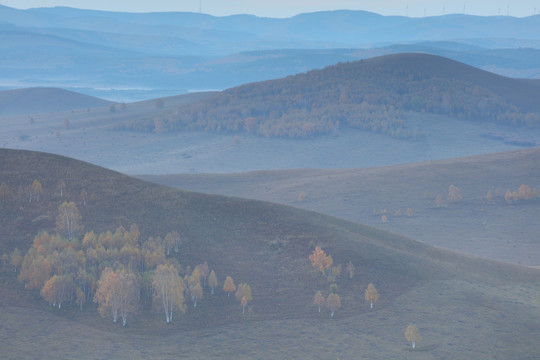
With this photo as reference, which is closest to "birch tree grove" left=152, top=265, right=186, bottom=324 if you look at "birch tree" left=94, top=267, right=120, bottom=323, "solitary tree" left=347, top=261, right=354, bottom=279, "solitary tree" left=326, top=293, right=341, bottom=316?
"birch tree" left=94, top=267, right=120, bottom=323

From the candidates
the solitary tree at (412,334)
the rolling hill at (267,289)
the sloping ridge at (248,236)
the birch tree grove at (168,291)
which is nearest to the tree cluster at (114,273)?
the birch tree grove at (168,291)

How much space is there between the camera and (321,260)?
2104 inches

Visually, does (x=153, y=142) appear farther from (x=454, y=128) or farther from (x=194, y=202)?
(x=194, y=202)

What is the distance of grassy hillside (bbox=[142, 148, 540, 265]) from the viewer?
90438 mm

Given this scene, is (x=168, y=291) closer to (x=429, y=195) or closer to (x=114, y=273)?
(x=114, y=273)

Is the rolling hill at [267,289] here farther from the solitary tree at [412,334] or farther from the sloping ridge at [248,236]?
the solitary tree at [412,334]

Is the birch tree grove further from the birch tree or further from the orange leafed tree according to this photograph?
the orange leafed tree

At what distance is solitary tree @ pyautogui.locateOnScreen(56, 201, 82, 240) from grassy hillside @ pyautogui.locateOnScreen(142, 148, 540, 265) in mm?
47120

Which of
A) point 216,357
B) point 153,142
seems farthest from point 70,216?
point 153,142

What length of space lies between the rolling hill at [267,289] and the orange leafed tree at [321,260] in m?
0.58

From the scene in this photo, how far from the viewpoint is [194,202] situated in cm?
6356

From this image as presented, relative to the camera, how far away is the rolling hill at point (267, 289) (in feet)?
138

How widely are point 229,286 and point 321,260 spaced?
7976 millimetres

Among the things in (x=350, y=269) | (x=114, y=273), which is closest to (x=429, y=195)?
(x=350, y=269)
